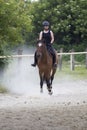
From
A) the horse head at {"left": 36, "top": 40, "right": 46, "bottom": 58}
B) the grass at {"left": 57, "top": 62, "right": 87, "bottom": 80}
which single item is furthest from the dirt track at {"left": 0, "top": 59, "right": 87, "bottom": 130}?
the grass at {"left": 57, "top": 62, "right": 87, "bottom": 80}

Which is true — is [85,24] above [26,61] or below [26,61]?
below

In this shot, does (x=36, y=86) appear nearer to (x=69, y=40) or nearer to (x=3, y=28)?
(x=3, y=28)

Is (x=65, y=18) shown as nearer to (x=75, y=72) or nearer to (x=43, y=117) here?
(x=75, y=72)

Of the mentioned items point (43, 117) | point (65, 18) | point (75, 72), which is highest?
point (43, 117)

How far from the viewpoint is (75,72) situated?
3434 cm

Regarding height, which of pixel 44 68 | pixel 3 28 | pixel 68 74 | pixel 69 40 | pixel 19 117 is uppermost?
pixel 19 117

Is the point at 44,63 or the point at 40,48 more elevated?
the point at 40,48

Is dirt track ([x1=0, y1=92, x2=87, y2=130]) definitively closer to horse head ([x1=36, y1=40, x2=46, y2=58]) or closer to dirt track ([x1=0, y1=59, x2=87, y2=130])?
dirt track ([x1=0, y1=59, x2=87, y2=130])

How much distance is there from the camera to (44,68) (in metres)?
21.7

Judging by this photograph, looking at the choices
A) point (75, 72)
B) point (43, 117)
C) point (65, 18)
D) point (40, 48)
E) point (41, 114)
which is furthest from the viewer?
point (65, 18)

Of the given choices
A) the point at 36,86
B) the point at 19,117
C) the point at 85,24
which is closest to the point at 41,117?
the point at 19,117

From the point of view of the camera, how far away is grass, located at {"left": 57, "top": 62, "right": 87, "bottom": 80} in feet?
105

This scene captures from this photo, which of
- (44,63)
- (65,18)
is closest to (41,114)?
(44,63)

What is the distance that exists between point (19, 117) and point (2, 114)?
33.9 inches
